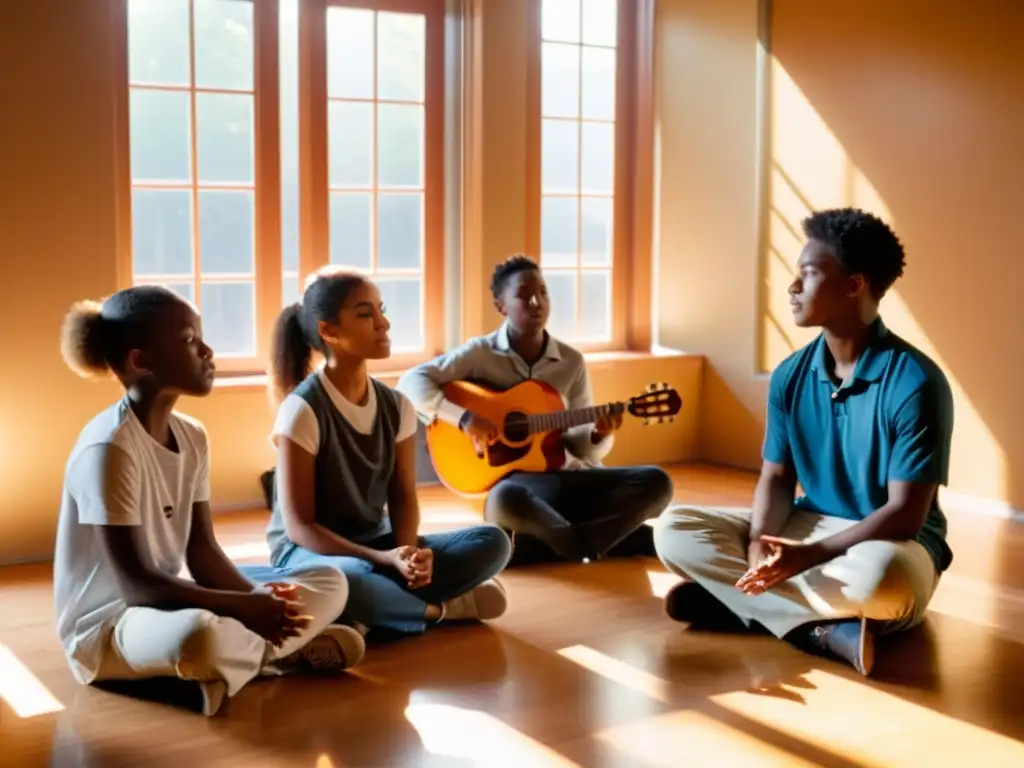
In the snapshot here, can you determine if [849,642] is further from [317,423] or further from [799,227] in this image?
[799,227]

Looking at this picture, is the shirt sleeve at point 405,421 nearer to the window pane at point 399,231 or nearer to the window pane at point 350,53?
the window pane at point 399,231

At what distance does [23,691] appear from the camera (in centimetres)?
307

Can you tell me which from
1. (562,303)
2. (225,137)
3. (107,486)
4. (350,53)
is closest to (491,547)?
(107,486)

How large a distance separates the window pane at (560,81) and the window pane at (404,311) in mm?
1002

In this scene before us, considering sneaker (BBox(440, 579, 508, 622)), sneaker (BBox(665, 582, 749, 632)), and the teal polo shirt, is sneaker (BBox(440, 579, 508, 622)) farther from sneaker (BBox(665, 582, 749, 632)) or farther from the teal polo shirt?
the teal polo shirt

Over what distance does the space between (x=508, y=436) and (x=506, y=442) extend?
0.02m

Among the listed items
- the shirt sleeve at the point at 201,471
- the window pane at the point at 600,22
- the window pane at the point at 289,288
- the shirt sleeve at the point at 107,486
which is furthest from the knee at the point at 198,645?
the window pane at the point at 600,22

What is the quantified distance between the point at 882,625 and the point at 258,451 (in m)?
2.70

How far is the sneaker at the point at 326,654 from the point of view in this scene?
319 centimetres

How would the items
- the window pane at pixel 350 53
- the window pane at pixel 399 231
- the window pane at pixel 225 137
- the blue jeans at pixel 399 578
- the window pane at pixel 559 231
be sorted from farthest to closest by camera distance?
the window pane at pixel 559 231 → the window pane at pixel 399 231 → the window pane at pixel 350 53 → the window pane at pixel 225 137 → the blue jeans at pixel 399 578

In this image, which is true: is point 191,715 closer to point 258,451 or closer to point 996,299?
point 258,451

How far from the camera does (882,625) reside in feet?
10.9

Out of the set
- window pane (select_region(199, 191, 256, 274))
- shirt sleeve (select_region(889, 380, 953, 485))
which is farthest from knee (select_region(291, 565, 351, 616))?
window pane (select_region(199, 191, 256, 274))

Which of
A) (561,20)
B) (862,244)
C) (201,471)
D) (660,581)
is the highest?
(561,20)
